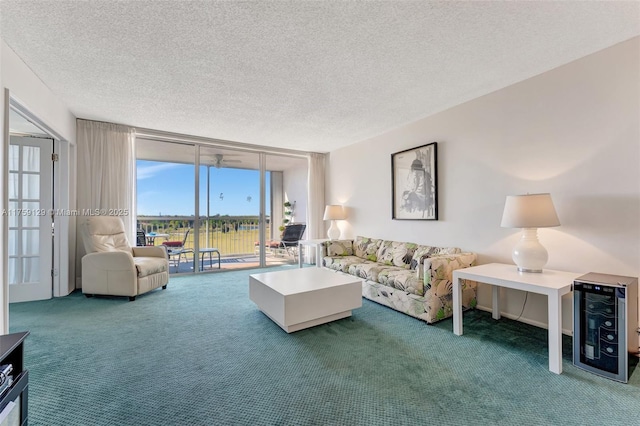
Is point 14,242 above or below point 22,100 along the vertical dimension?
below

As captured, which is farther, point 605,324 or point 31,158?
point 31,158

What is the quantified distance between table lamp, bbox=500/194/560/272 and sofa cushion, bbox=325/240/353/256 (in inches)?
96.9

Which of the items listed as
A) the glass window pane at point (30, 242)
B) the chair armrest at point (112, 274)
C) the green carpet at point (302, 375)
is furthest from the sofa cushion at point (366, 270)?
the glass window pane at point (30, 242)

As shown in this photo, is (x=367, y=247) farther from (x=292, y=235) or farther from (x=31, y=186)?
(x=31, y=186)

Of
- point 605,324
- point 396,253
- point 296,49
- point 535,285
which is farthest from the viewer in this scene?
point 396,253

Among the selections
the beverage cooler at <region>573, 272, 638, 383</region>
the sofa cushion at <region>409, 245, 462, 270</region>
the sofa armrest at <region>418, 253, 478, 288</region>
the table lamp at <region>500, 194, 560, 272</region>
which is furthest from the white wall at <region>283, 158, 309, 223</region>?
the beverage cooler at <region>573, 272, 638, 383</region>

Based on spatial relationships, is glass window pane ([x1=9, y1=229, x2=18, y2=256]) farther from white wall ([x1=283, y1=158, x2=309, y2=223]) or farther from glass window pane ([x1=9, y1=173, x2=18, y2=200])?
white wall ([x1=283, y1=158, x2=309, y2=223])

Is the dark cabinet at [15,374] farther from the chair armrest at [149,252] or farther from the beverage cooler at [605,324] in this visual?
the beverage cooler at [605,324]

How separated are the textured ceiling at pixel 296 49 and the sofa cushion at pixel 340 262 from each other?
206cm

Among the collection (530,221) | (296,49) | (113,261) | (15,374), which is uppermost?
(296,49)

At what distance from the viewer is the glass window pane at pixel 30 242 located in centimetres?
349

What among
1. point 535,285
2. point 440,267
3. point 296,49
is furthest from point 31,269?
point 535,285

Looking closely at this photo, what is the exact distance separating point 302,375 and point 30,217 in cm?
405

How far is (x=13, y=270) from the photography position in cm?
342
